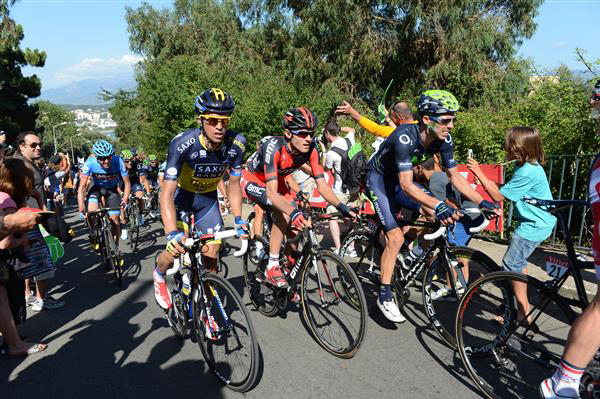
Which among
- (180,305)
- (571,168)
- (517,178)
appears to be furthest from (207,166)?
(571,168)

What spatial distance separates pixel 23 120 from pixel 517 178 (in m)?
39.9

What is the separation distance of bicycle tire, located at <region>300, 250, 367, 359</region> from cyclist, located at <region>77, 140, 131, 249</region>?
168 inches

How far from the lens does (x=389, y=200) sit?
4312mm

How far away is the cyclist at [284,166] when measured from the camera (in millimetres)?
4219

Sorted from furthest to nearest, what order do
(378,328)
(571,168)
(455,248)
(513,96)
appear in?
(513,96)
(571,168)
(378,328)
(455,248)

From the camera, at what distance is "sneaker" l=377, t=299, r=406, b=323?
155 inches

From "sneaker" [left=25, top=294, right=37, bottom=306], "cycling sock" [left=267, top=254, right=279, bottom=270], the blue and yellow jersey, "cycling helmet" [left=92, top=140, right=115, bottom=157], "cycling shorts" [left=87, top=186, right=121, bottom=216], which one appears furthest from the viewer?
"cycling shorts" [left=87, top=186, right=121, bottom=216]

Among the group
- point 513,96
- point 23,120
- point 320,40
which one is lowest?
point 23,120

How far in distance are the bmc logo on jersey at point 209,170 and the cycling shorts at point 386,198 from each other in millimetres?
1559

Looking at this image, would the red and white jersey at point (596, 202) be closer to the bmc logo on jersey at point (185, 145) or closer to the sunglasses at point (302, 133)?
the sunglasses at point (302, 133)

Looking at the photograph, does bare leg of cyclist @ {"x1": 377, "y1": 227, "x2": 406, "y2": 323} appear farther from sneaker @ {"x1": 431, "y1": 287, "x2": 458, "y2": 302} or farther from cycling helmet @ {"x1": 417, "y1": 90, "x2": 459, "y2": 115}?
cycling helmet @ {"x1": 417, "y1": 90, "x2": 459, "y2": 115}

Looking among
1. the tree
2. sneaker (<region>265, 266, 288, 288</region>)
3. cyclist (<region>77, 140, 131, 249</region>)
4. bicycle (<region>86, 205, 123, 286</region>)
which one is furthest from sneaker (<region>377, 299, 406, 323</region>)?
the tree

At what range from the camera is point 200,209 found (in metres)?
4.43

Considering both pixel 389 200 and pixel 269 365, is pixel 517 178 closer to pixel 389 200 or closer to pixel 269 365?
pixel 389 200
